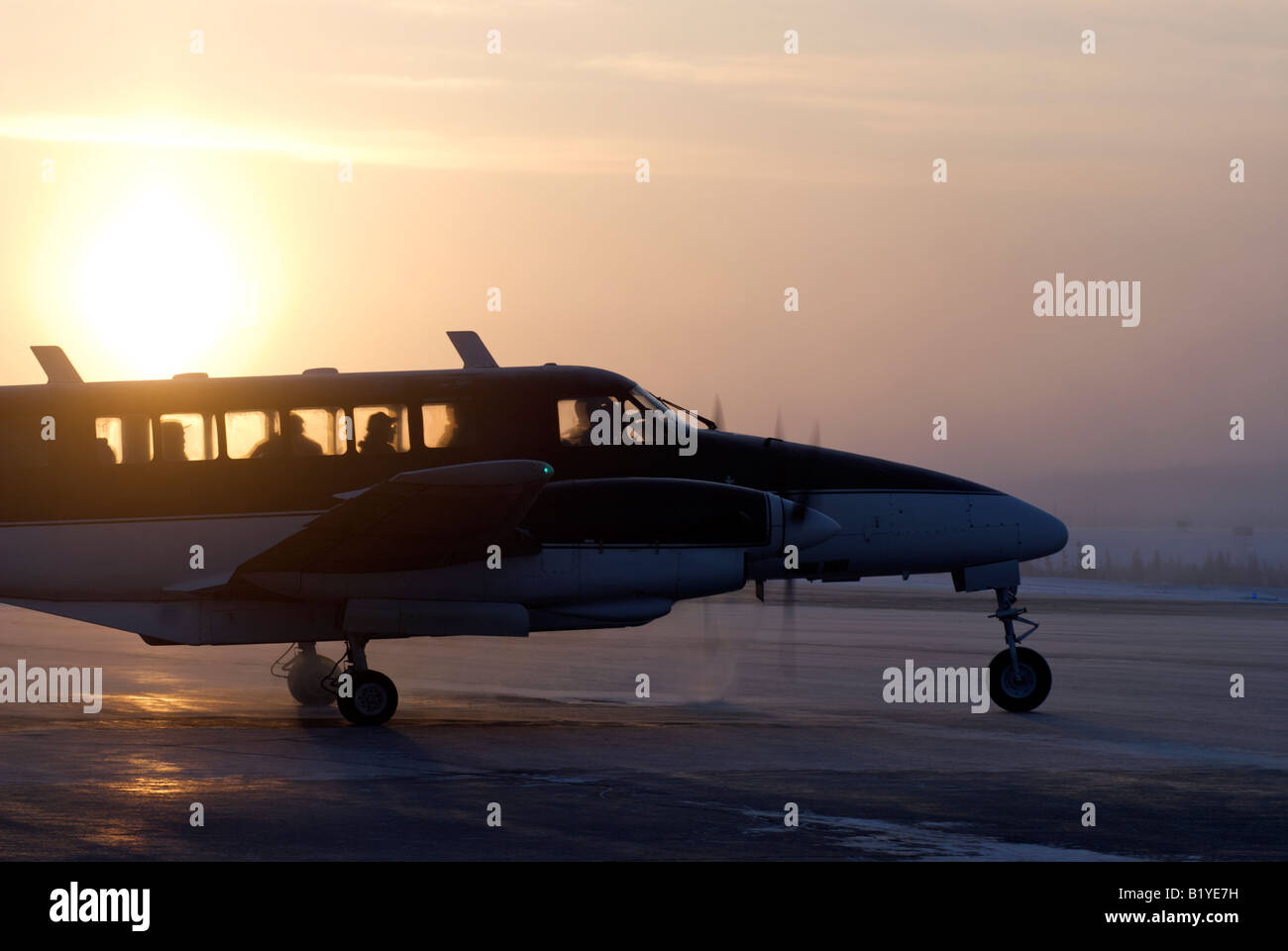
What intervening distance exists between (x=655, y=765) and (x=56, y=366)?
10.1 meters

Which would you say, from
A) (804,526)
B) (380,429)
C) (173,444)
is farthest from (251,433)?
(804,526)

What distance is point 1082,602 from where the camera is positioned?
188ft

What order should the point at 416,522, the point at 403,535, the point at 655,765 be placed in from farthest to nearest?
the point at 403,535, the point at 416,522, the point at 655,765

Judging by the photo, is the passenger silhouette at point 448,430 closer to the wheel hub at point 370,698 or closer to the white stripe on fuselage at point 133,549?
the white stripe on fuselage at point 133,549

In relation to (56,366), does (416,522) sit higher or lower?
lower

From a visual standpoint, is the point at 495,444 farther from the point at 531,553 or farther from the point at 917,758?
the point at 917,758

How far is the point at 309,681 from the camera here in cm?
2103

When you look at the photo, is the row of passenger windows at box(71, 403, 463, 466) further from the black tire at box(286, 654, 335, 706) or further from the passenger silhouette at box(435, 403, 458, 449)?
the black tire at box(286, 654, 335, 706)

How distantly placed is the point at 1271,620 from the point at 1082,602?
39.3ft

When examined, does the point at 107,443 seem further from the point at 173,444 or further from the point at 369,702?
the point at 369,702

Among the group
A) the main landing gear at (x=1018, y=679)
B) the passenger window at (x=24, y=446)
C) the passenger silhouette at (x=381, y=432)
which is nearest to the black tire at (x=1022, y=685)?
the main landing gear at (x=1018, y=679)

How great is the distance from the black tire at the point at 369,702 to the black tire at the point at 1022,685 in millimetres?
7703

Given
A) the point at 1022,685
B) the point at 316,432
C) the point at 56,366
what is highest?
the point at 56,366
